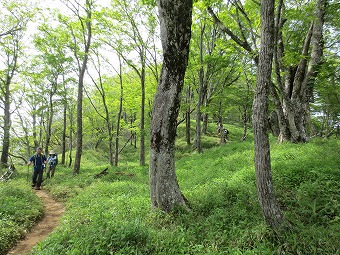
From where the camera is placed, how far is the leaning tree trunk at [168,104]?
5457 millimetres

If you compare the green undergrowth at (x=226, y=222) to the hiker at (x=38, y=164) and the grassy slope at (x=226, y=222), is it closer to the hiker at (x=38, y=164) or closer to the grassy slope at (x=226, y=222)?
the grassy slope at (x=226, y=222)

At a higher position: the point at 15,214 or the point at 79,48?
the point at 79,48

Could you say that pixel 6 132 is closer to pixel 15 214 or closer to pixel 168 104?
pixel 15 214

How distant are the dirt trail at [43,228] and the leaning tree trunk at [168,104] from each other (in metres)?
3.39

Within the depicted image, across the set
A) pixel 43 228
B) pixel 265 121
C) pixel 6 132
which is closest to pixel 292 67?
pixel 265 121

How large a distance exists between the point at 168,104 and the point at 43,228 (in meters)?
5.54

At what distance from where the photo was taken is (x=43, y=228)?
22.4ft

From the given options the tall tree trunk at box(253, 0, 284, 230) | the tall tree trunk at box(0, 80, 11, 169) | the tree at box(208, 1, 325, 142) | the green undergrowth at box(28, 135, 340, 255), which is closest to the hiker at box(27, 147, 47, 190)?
the green undergrowth at box(28, 135, 340, 255)

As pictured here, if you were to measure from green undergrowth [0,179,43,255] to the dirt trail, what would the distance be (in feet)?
0.54

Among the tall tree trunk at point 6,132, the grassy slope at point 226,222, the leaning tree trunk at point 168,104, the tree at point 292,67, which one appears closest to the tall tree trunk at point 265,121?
the grassy slope at point 226,222

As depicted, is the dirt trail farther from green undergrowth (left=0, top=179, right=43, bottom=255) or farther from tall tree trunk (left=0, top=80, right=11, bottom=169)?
tall tree trunk (left=0, top=80, right=11, bottom=169)

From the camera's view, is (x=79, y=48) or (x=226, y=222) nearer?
(x=226, y=222)

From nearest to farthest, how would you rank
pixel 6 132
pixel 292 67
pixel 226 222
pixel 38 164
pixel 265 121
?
pixel 265 121
pixel 226 222
pixel 292 67
pixel 38 164
pixel 6 132

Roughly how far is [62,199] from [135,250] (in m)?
7.09
